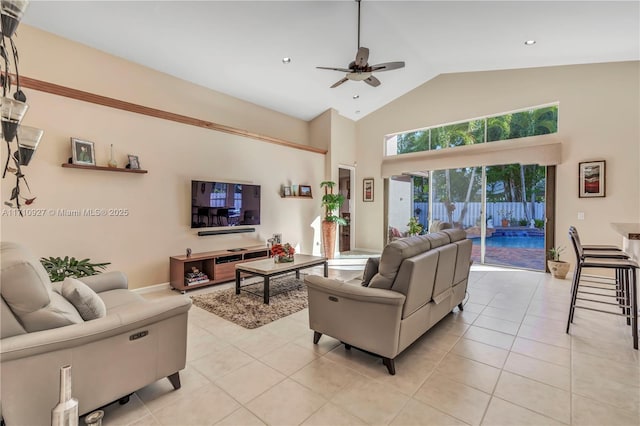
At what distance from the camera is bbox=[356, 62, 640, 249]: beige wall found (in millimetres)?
4543

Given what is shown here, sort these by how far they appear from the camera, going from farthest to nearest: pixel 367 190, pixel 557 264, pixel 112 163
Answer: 1. pixel 367 190
2. pixel 557 264
3. pixel 112 163

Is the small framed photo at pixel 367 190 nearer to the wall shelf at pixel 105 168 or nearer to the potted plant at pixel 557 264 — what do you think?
the potted plant at pixel 557 264

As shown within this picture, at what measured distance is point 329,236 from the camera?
6723 mm

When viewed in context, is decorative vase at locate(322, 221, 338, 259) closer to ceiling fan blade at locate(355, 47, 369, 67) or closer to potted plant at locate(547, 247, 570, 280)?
ceiling fan blade at locate(355, 47, 369, 67)

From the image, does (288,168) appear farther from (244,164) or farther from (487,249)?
(487,249)

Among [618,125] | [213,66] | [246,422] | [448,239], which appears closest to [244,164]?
[213,66]

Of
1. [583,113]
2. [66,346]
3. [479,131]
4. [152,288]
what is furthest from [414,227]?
[66,346]

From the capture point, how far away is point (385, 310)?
2.15m

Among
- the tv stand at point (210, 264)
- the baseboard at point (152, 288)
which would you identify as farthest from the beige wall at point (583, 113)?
the baseboard at point (152, 288)

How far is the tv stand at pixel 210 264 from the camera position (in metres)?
4.21

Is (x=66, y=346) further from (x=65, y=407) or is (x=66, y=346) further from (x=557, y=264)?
(x=557, y=264)

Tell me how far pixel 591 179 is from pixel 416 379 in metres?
4.95

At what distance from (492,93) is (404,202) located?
291 cm

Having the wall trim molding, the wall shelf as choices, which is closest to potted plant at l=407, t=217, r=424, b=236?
the wall trim molding
